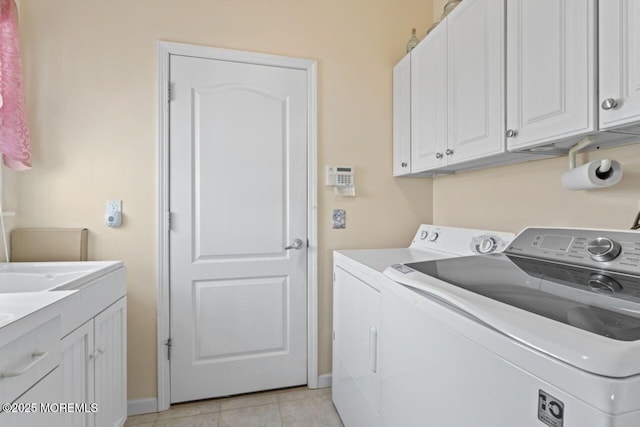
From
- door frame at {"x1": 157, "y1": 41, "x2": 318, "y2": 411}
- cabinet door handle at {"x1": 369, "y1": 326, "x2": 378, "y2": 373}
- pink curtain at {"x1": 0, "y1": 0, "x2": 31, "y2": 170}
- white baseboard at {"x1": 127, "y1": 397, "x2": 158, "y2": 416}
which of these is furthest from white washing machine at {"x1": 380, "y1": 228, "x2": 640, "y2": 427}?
pink curtain at {"x1": 0, "y1": 0, "x2": 31, "y2": 170}

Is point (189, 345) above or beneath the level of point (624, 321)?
beneath

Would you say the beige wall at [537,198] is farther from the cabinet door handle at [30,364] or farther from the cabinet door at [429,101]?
the cabinet door handle at [30,364]

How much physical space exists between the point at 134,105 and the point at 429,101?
1752 mm

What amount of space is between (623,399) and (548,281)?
50cm

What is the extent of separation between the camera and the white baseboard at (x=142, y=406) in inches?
67.8

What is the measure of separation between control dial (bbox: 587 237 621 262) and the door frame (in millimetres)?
1396

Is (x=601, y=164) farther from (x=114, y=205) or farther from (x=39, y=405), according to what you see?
A: (x=114, y=205)

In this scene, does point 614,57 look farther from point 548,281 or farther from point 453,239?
point 453,239

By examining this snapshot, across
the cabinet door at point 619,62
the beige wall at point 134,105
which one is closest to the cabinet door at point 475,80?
the cabinet door at point 619,62

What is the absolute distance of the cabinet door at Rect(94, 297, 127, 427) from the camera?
49.3 inches

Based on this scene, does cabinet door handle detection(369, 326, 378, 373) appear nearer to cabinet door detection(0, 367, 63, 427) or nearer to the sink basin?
cabinet door detection(0, 367, 63, 427)

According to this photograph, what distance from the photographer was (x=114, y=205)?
171 centimetres

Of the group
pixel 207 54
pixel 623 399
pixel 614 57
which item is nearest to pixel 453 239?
pixel 614 57

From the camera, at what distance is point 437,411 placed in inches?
31.4
